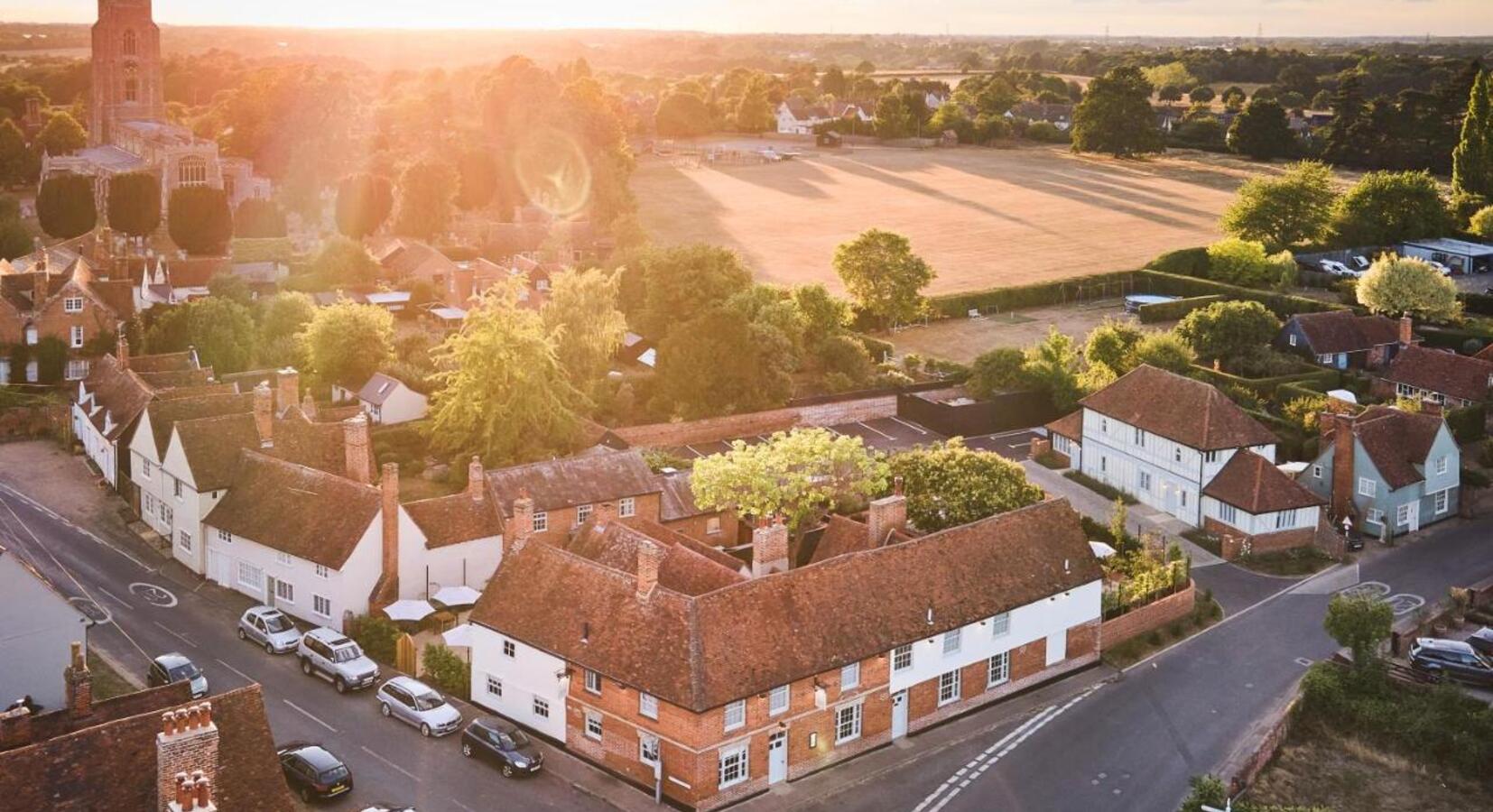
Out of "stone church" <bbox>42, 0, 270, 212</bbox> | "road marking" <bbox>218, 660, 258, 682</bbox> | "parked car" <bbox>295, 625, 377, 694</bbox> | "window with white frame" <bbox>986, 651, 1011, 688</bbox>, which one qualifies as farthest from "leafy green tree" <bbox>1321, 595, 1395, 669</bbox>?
"stone church" <bbox>42, 0, 270, 212</bbox>

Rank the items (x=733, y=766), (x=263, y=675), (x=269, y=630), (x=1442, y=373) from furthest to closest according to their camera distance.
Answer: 1. (x=1442, y=373)
2. (x=269, y=630)
3. (x=263, y=675)
4. (x=733, y=766)

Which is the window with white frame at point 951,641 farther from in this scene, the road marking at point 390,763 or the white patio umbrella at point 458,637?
the road marking at point 390,763

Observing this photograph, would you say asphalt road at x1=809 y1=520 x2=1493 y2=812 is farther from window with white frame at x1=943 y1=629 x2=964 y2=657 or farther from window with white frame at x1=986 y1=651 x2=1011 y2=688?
window with white frame at x1=943 y1=629 x2=964 y2=657

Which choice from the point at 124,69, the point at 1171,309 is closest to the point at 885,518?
the point at 1171,309

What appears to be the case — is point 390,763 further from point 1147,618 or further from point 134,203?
point 134,203

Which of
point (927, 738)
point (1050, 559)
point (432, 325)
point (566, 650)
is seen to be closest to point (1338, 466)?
point (1050, 559)

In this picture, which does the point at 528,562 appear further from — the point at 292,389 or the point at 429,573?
the point at 292,389

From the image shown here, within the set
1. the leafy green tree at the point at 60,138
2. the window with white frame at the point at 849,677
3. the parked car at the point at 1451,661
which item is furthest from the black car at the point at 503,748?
the leafy green tree at the point at 60,138
